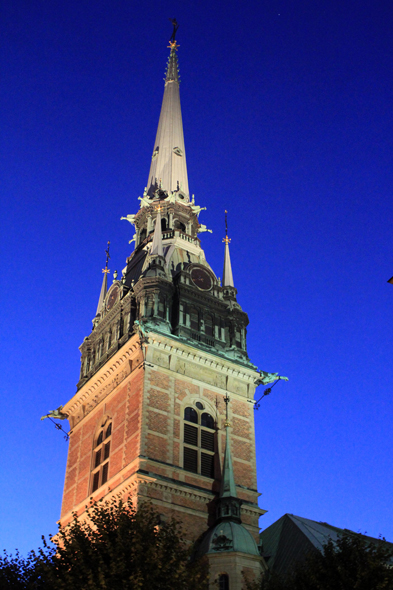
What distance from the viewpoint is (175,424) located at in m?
42.7

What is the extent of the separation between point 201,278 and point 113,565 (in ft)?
89.3

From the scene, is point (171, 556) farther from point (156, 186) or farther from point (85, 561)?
point (156, 186)

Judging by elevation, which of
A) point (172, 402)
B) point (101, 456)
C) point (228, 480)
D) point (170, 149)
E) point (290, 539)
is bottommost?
point (290, 539)

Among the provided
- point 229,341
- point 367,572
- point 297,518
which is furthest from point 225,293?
point 367,572

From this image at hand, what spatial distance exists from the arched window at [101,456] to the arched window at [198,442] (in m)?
4.79

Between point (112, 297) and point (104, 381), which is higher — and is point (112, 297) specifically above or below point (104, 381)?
above

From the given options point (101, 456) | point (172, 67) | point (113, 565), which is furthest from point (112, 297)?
point (172, 67)

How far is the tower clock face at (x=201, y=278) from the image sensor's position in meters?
50.6

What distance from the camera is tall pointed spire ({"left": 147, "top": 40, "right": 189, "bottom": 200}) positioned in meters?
61.4

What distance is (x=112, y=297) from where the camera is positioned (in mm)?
53125

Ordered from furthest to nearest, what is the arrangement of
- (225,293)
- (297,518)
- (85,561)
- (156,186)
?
1. (156,186)
2. (225,293)
3. (297,518)
4. (85,561)

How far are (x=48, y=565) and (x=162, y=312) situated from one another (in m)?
21.0

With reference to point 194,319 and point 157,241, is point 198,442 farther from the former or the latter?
point 157,241

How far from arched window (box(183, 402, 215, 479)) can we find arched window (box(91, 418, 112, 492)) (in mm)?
4793
